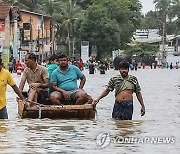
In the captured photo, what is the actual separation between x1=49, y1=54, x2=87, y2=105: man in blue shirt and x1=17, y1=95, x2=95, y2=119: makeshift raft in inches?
22.9

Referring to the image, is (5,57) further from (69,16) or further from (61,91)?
(61,91)

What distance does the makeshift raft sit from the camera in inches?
509

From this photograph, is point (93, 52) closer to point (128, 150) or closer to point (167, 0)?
point (167, 0)

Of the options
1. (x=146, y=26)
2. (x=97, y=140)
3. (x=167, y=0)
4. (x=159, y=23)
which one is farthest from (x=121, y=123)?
(x=146, y=26)

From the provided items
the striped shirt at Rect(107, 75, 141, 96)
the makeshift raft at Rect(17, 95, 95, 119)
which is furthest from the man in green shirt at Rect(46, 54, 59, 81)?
the striped shirt at Rect(107, 75, 141, 96)

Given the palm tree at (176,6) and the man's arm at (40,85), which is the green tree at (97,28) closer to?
the palm tree at (176,6)

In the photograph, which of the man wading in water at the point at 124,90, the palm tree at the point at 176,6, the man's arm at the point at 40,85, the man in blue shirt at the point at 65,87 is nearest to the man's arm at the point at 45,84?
the man's arm at the point at 40,85

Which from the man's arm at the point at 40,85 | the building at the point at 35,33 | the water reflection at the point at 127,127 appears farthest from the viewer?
the building at the point at 35,33

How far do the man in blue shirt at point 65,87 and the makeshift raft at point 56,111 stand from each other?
58 cm

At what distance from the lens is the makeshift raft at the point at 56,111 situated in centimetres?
1294

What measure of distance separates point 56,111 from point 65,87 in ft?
2.87

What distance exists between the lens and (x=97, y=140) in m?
9.27

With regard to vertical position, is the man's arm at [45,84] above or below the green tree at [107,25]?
below

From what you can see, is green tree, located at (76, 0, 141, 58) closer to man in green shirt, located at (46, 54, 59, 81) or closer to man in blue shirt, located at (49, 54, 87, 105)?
man in green shirt, located at (46, 54, 59, 81)
